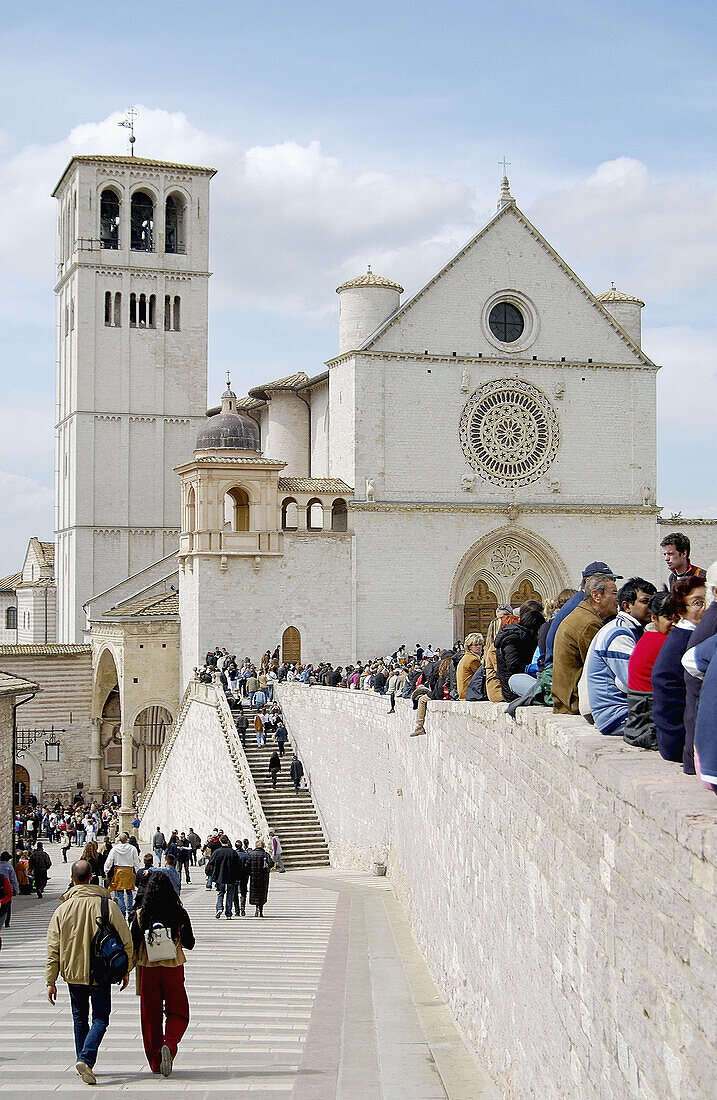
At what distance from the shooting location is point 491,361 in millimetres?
40219

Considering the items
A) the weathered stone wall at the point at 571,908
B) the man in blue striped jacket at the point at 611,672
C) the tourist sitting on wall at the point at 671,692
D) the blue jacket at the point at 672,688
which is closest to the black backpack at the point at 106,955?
the weathered stone wall at the point at 571,908

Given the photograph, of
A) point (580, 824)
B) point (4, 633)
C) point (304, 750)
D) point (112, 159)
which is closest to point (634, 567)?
point (304, 750)

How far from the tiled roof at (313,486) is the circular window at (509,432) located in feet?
13.5

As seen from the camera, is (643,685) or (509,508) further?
(509,508)

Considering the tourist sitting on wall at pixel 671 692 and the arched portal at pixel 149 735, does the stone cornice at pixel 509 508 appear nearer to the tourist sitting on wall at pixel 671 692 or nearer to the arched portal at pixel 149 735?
the arched portal at pixel 149 735

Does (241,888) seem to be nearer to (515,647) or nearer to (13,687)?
(13,687)

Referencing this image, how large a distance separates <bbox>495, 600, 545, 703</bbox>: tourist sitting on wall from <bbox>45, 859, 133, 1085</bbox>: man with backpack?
4349mm

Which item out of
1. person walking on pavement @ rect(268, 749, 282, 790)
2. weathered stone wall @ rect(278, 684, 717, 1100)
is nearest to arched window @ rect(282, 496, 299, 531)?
person walking on pavement @ rect(268, 749, 282, 790)

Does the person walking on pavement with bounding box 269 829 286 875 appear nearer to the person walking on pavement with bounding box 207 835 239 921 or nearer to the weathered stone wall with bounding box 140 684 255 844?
the weathered stone wall with bounding box 140 684 255 844

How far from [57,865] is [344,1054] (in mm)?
25544

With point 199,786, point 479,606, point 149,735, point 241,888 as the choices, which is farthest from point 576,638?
point 149,735

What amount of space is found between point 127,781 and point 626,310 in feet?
75.7

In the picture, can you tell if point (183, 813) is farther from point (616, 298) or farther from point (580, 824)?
point (580, 824)

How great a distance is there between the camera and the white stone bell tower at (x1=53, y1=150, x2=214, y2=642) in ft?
161
